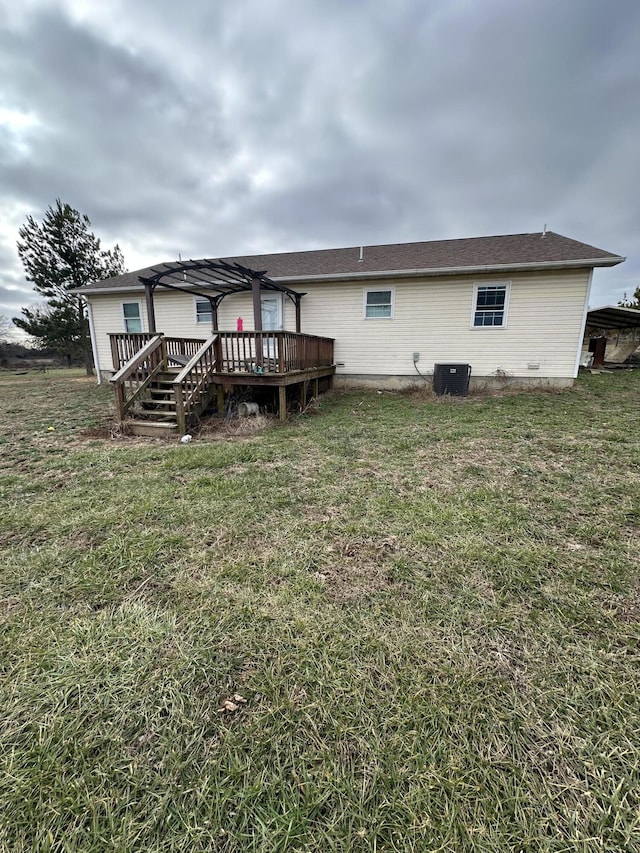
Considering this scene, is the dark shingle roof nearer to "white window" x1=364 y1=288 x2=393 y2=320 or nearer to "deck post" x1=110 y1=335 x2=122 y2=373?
"white window" x1=364 y1=288 x2=393 y2=320

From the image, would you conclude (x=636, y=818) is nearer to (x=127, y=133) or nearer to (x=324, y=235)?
(x=127, y=133)

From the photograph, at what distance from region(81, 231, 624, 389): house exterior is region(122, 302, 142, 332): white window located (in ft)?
1.83

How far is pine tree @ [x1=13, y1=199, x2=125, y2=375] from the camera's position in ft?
59.8

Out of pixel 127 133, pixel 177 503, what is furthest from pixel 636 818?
pixel 127 133

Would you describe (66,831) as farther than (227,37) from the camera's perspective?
No

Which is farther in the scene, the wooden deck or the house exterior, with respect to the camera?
the house exterior

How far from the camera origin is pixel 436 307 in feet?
32.5

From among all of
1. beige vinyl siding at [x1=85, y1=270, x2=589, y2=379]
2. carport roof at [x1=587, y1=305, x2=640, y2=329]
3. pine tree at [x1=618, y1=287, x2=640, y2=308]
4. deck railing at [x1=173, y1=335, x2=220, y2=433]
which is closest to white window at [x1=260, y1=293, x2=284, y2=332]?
beige vinyl siding at [x1=85, y1=270, x2=589, y2=379]

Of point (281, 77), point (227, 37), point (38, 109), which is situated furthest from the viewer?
point (38, 109)

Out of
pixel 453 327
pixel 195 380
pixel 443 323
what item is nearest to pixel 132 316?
pixel 195 380

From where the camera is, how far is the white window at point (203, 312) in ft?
38.0

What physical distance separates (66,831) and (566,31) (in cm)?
1480

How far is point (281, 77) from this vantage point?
9.63 metres

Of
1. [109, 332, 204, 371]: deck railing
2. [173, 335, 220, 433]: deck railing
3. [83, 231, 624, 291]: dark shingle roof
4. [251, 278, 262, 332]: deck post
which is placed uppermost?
[83, 231, 624, 291]: dark shingle roof
